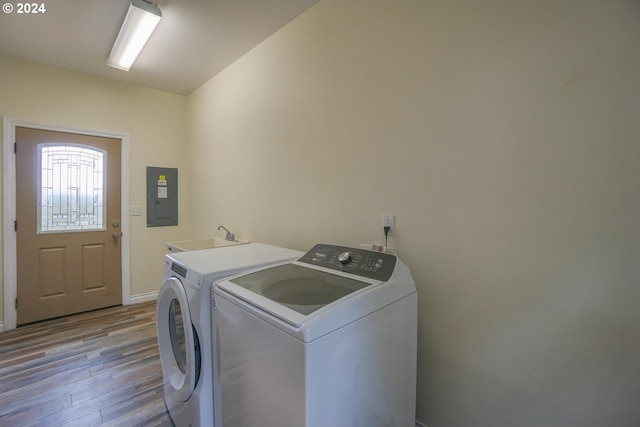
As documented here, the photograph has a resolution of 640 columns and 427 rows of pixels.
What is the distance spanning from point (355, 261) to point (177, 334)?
1093 millimetres

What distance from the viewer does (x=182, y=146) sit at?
361 cm

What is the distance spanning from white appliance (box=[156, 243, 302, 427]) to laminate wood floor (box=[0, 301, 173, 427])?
37cm

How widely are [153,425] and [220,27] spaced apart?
2766 millimetres

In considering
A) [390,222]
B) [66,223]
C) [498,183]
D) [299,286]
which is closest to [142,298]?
[66,223]

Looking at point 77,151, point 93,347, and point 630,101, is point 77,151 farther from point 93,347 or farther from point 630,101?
point 630,101

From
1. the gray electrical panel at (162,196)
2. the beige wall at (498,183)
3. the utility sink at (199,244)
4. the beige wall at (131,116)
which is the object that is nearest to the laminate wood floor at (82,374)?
the beige wall at (131,116)

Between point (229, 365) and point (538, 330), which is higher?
point (538, 330)

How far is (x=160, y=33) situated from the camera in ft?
7.14

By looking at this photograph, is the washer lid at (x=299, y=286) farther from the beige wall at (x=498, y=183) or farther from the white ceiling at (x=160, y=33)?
the white ceiling at (x=160, y=33)

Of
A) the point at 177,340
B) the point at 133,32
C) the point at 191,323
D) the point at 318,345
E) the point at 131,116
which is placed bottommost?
the point at 177,340

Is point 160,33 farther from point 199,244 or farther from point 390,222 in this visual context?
point 390,222

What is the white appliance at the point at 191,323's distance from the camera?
3.91 ft

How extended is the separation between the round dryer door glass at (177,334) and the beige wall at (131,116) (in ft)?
7.22

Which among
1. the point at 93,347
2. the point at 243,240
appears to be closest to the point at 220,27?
the point at 243,240
